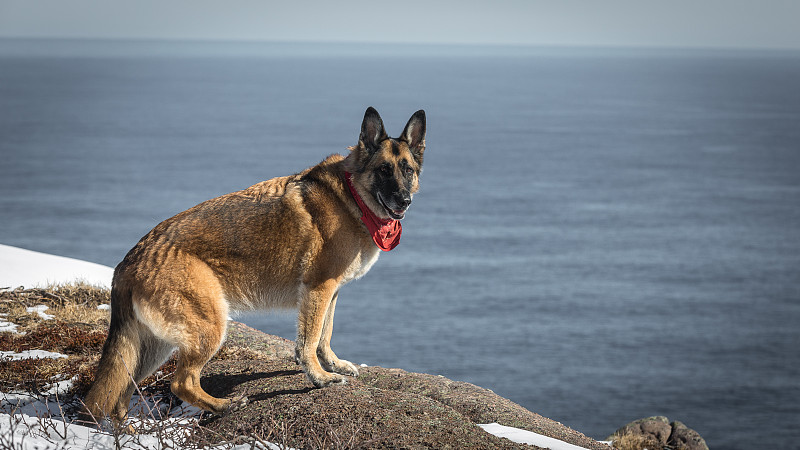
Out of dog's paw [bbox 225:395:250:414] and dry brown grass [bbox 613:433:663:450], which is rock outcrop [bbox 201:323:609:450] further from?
dry brown grass [bbox 613:433:663:450]

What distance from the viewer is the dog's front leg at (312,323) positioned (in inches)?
390

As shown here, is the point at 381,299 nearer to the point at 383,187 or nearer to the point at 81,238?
the point at 81,238

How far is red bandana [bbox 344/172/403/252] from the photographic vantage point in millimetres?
10219

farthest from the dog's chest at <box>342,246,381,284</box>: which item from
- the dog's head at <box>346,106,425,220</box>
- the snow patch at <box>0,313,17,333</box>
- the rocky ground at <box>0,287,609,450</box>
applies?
the snow patch at <box>0,313,17,333</box>

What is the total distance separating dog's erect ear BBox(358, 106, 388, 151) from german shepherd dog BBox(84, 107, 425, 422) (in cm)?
1

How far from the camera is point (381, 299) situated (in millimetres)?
156750

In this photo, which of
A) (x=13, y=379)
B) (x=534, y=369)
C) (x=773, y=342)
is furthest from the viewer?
(x=773, y=342)

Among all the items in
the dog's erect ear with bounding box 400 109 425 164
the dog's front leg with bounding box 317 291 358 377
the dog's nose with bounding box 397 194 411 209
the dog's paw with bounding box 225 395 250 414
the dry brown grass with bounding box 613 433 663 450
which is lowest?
the dry brown grass with bounding box 613 433 663 450

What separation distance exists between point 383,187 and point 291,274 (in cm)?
166

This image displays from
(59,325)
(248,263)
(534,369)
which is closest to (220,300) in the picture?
(248,263)

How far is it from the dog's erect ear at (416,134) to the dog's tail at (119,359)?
13.4 feet

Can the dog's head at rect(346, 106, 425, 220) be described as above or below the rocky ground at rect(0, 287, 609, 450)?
above

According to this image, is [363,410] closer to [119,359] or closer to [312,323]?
[312,323]

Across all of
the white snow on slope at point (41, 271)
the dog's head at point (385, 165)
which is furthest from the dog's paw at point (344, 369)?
the white snow on slope at point (41, 271)
